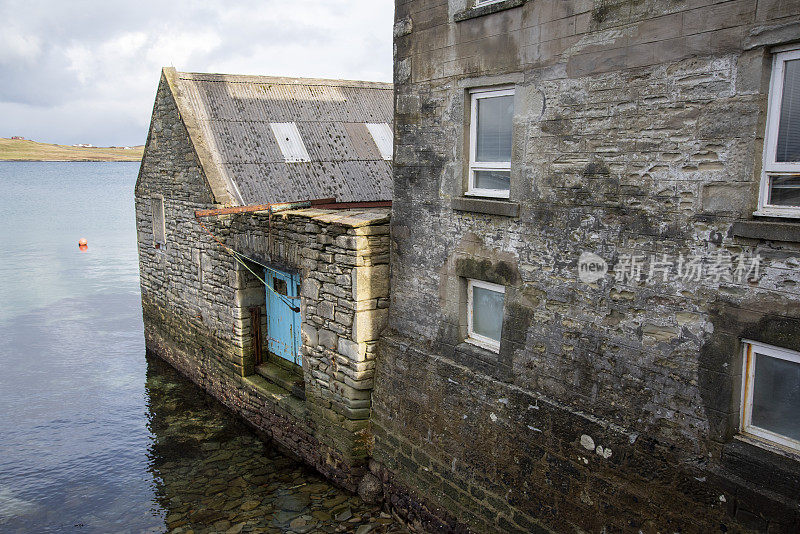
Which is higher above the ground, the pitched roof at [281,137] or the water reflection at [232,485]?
the pitched roof at [281,137]

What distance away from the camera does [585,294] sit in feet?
17.2

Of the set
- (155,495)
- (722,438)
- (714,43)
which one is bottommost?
(155,495)

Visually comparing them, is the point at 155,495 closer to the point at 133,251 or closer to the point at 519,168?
the point at 519,168

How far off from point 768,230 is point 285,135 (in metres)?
10.4

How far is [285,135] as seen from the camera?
12.7m

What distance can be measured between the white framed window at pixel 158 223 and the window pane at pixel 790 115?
38.9ft

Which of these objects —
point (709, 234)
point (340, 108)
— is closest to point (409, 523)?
point (709, 234)

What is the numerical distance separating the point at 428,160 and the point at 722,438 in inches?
160

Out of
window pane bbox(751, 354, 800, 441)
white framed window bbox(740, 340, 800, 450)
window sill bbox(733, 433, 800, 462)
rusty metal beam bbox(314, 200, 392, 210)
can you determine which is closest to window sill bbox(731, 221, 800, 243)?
white framed window bbox(740, 340, 800, 450)

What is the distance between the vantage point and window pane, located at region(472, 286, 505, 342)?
6.32m

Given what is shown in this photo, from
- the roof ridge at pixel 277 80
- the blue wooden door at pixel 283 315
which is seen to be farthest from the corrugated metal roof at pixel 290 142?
the blue wooden door at pixel 283 315

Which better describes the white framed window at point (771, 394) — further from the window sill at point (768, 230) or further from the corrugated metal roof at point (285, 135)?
the corrugated metal roof at point (285, 135)

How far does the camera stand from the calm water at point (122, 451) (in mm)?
7930

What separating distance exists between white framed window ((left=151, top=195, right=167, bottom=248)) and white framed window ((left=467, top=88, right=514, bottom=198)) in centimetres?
891
